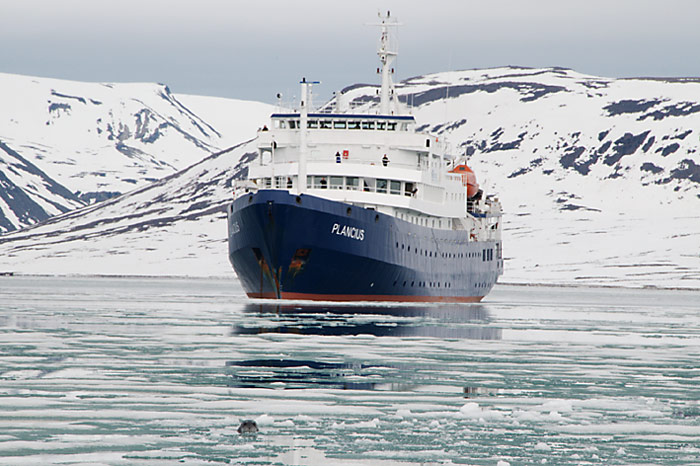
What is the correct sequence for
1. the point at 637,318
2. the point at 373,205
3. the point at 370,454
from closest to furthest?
the point at 370,454 → the point at 637,318 → the point at 373,205

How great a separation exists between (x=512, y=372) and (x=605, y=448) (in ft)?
31.2

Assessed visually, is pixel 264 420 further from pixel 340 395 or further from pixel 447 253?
pixel 447 253

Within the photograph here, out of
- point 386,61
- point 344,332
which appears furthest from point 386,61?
point 344,332

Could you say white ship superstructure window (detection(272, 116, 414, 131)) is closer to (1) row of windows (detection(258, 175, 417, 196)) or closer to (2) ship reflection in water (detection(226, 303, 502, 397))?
(1) row of windows (detection(258, 175, 417, 196))

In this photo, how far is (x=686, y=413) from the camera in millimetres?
21359

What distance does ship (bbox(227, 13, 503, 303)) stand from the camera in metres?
55.2

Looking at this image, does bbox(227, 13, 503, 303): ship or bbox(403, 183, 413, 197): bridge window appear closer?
bbox(227, 13, 503, 303): ship

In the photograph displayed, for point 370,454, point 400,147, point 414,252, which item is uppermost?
point 400,147

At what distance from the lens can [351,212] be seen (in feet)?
182

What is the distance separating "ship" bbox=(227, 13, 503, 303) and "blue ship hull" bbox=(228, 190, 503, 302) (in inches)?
2.2

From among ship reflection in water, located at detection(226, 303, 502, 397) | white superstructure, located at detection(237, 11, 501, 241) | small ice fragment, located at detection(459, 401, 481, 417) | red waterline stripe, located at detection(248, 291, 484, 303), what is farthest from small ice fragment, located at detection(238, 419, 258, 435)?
white superstructure, located at detection(237, 11, 501, 241)

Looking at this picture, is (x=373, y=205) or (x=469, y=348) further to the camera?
(x=373, y=205)

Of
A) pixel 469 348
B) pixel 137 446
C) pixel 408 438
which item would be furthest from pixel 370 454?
pixel 469 348

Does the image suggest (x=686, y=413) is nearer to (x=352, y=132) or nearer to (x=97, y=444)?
(x=97, y=444)
